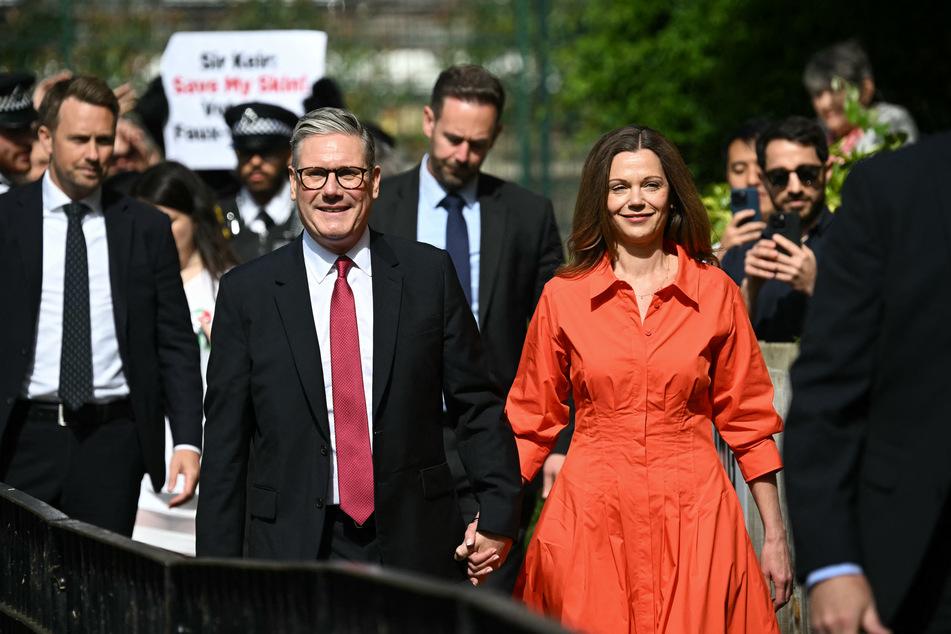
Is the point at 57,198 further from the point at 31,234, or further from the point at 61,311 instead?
the point at 61,311

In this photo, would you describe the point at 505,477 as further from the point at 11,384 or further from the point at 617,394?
the point at 11,384

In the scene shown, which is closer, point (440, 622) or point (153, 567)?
point (440, 622)

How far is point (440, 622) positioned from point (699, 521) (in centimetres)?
231

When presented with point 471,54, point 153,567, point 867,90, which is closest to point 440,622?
point 153,567

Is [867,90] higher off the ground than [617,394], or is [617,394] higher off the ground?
[867,90]

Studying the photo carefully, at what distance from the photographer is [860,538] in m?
2.90

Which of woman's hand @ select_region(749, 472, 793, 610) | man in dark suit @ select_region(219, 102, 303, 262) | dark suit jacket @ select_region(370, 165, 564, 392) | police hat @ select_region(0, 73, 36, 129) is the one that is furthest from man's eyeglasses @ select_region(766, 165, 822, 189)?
police hat @ select_region(0, 73, 36, 129)

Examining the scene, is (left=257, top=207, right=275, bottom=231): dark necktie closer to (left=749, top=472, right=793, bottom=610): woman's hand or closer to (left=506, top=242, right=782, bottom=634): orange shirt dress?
(left=506, top=242, right=782, bottom=634): orange shirt dress

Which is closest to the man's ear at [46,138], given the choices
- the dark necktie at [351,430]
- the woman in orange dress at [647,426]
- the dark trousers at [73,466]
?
the dark trousers at [73,466]

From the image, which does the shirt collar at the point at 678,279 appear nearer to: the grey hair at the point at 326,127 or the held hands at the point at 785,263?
the grey hair at the point at 326,127

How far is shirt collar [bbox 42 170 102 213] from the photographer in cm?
568

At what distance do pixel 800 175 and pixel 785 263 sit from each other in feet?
1.69

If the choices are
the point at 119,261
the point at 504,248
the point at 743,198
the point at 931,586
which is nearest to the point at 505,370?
the point at 504,248

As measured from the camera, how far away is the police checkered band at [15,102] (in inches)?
286
